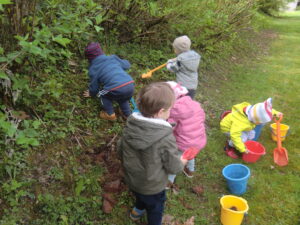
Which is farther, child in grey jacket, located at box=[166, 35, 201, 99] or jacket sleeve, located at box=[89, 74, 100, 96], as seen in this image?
child in grey jacket, located at box=[166, 35, 201, 99]

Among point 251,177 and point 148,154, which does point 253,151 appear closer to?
point 251,177

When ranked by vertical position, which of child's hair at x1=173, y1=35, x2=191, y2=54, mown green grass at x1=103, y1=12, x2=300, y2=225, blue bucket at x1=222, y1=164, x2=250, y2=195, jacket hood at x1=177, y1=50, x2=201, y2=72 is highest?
child's hair at x1=173, y1=35, x2=191, y2=54

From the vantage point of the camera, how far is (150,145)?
2125 millimetres

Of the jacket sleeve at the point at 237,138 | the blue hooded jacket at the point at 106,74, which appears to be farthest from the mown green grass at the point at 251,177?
the blue hooded jacket at the point at 106,74

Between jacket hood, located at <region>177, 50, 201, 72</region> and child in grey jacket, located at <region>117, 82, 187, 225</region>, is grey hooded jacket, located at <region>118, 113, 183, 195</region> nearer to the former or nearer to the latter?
child in grey jacket, located at <region>117, 82, 187, 225</region>

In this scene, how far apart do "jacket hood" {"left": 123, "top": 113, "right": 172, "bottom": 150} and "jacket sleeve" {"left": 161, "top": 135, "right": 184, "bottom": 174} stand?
0.08 meters

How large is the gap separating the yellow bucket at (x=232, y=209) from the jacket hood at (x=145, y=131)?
114 centimetres

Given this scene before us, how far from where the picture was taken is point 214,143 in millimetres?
4184

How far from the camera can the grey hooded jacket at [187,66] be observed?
4051mm

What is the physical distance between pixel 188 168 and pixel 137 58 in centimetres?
254

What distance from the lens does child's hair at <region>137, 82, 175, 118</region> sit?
2195mm

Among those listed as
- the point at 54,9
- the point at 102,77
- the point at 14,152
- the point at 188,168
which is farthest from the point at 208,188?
the point at 54,9

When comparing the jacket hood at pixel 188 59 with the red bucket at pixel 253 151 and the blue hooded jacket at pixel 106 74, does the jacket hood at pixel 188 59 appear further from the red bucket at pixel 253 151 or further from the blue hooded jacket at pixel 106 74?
the red bucket at pixel 253 151

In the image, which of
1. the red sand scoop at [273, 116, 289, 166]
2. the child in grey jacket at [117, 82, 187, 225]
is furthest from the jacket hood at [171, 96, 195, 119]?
the red sand scoop at [273, 116, 289, 166]
